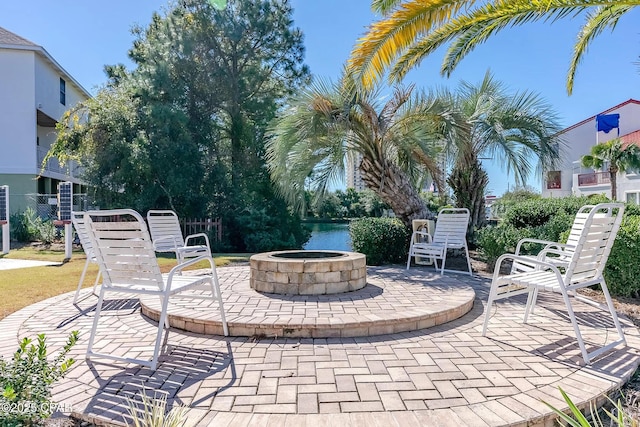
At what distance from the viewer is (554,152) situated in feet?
27.5

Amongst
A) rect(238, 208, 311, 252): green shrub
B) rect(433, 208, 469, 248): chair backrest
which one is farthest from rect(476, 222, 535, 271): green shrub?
rect(238, 208, 311, 252): green shrub

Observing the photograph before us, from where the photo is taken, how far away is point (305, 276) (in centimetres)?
463

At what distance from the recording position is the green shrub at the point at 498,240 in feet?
21.9

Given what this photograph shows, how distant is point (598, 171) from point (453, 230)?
2417 centimetres

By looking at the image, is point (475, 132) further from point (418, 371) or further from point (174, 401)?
point (174, 401)

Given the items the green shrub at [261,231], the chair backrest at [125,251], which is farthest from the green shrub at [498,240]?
the green shrub at [261,231]

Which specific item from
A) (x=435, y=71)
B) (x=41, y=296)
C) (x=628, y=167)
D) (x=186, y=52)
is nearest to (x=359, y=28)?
(x=435, y=71)

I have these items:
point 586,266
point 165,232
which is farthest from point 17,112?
point 586,266

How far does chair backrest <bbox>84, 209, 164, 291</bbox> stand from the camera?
2812 millimetres

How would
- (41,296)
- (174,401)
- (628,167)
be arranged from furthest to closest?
(628,167), (41,296), (174,401)

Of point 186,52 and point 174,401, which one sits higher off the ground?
point 186,52

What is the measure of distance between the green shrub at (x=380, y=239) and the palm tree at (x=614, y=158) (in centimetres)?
1896

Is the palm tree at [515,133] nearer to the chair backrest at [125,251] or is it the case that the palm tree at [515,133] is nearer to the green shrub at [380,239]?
the green shrub at [380,239]

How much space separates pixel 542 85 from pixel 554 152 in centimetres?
153
